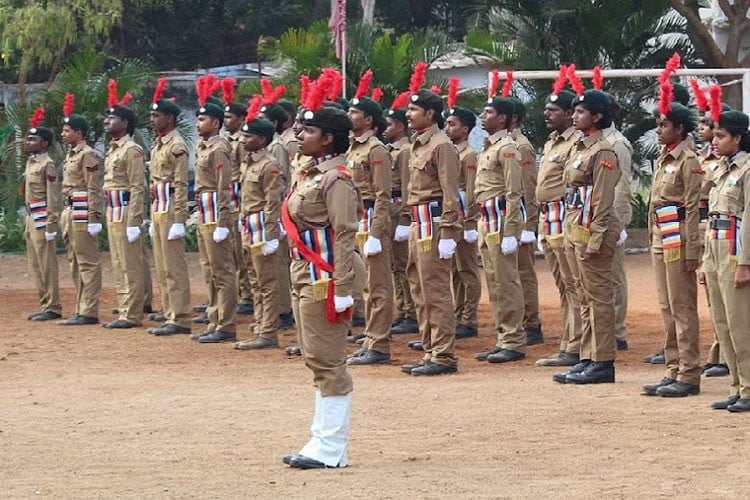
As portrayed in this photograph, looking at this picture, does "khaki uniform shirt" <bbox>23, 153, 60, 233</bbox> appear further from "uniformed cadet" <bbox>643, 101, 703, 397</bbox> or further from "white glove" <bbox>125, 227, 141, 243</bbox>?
"uniformed cadet" <bbox>643, 101, 703, 397</bbox>

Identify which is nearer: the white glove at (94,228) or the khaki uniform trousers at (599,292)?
the khaki uniform trousers at (599,292)

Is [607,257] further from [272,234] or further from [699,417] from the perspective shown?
[272,234]

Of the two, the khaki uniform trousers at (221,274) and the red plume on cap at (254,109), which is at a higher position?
the red plume on cap at (254,109)

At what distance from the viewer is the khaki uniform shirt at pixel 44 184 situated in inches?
635

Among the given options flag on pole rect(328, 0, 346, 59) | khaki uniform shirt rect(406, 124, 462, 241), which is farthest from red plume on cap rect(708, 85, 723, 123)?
flag on pole rect(328, 0, 346, 59)

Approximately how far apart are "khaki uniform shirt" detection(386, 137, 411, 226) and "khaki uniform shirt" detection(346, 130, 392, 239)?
0.67 metres

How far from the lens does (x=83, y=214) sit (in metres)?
15.7

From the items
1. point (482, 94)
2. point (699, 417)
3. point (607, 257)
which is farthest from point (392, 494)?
point (482, 94)

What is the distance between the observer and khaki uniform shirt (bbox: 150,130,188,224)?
14.4 meters

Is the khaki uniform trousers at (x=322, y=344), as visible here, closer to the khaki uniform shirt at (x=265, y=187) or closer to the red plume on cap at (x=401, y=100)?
the khaki uniform shirt at (x=265, y=187)

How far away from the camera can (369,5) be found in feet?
93.5

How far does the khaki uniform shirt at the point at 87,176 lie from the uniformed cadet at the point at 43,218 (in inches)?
21.1

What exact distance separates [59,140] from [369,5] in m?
9.45

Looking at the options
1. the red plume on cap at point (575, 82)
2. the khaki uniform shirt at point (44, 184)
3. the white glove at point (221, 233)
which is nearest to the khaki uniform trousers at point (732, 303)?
the red plume on cap at point (575, 82)
